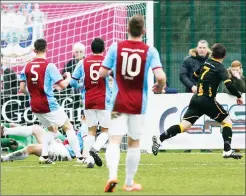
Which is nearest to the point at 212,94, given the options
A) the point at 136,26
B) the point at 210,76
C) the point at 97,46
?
the point at 210,76

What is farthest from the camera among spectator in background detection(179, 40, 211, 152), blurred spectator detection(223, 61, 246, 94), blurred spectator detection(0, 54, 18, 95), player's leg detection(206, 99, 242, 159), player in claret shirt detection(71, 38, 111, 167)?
blurred spectator detection(0, 54, 18, 95)

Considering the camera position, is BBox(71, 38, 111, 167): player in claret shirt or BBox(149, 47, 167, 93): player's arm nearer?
BBox(149, 47, 167, 93): player's arm

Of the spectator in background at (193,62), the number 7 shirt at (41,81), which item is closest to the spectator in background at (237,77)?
the spectator in background at (193,62)

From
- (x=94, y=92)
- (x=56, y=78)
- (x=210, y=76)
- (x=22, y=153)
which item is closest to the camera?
(x=94, y=92)

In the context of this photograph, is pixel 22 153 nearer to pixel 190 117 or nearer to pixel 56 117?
pixel 56 117

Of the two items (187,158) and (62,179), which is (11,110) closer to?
(187,158)

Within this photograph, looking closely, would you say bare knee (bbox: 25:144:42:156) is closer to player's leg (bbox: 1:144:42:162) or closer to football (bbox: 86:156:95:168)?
player's leg (bbox: 1:144:42:162)

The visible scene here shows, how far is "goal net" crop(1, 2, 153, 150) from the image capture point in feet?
65.7

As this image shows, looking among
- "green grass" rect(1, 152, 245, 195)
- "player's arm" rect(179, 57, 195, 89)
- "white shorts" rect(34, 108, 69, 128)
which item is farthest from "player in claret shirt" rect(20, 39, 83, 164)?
"player's arm" rect(179, 57, 195, 89)

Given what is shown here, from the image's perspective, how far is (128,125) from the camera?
10500 millimetres

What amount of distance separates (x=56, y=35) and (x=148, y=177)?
9.40 m

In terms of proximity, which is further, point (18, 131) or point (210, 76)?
point (18, 131)

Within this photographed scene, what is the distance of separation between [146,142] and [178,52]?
2.73m

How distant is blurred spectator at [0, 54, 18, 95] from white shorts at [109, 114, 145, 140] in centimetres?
991
